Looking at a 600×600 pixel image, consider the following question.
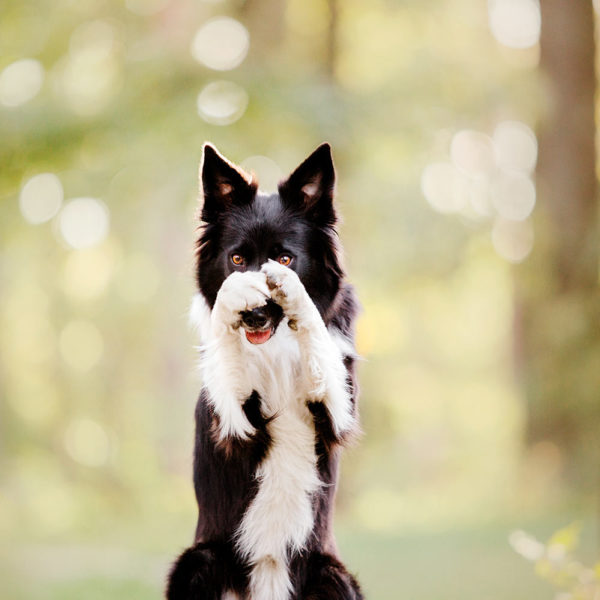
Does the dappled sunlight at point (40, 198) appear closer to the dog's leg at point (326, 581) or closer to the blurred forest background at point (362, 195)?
the blurred forest background at point (362, 195)

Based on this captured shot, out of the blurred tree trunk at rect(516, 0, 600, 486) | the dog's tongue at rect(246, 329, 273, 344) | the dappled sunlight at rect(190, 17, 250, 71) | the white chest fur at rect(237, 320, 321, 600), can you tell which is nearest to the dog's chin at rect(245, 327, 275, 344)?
the dog's tongue at rect(246, 329, 273, 344)

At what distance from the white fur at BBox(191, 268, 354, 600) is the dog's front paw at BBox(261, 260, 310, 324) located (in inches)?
4.0

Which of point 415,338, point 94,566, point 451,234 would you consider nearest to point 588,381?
point 451,234

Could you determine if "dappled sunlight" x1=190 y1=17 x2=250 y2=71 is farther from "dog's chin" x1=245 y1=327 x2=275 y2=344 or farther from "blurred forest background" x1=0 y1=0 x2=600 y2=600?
"dog's chin" x1=245 y1=327 x2=275 y2=344

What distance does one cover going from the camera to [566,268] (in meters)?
11.6

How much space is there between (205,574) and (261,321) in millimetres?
1219

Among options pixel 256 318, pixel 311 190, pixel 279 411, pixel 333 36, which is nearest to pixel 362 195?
pixel 333 36

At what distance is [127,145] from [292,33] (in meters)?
5.27

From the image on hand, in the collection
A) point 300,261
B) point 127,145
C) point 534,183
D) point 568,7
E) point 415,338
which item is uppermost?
point 415,338

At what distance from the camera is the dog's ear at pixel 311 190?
12.6 feet

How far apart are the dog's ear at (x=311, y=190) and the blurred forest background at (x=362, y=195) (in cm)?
149

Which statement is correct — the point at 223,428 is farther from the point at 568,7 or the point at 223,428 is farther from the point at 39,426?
the point at 39,426

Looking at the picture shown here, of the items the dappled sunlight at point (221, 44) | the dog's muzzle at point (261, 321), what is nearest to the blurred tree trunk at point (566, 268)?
the dappled sunlight at point (221, 44)

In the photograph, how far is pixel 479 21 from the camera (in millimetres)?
13422
